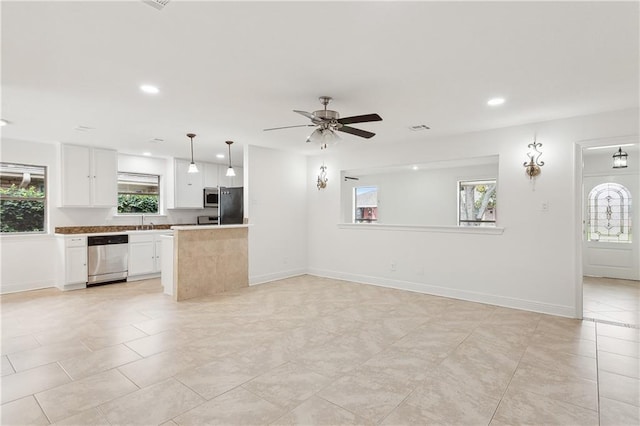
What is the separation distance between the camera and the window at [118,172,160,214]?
6805 mm

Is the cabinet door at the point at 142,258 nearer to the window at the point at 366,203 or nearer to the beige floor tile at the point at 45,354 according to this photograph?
the beige floor tile at the point at 45,354

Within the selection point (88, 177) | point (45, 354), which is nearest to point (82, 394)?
point (45, 354)

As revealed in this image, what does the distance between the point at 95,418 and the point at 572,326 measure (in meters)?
4.55

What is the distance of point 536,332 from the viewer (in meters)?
3.54

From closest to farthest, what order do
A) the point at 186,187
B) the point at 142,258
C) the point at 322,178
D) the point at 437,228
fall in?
the point at 437,228, the point at 142,258, the point at 322,178, the point at 186,187

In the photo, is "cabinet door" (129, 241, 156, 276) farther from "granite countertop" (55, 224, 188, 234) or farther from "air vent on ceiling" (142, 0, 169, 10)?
"air vent on ceiling" (142, 0, 169, 10)

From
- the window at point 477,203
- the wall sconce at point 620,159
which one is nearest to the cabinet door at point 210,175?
the window at point 477,203

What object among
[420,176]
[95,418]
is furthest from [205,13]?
[420,176]

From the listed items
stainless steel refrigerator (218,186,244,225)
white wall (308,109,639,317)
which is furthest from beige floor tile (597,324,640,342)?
stainless steel refrigerator (218,186,244,225)

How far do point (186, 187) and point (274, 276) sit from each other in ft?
9.80

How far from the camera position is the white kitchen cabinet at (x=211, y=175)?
25.5ft

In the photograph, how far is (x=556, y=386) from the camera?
2.46 meters

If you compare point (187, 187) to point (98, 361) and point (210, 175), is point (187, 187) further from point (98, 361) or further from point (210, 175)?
point (98, 361)

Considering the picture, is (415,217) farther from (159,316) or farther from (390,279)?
(159,316)
